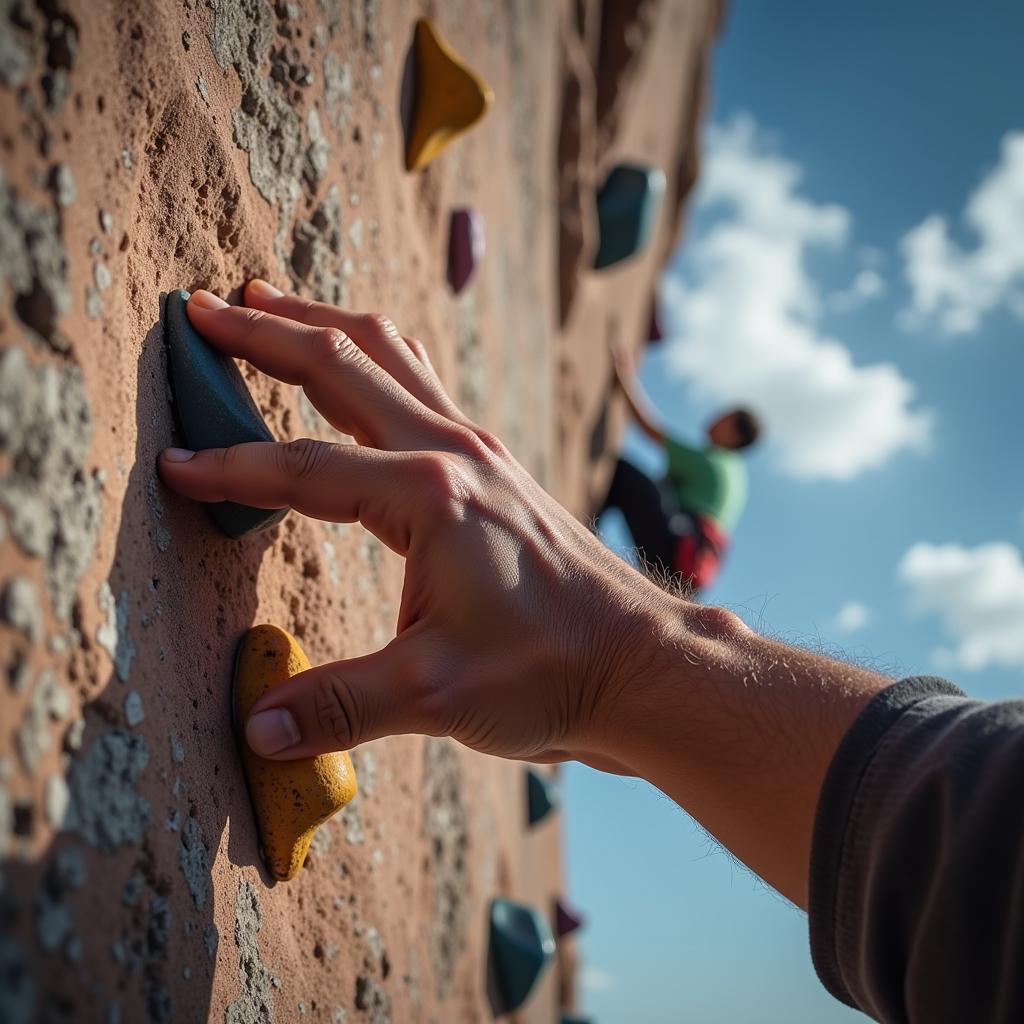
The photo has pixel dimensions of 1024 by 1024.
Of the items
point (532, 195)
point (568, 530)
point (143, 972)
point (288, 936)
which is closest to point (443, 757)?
point (288, 936)

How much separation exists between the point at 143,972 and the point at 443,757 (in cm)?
111

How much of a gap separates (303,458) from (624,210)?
332 centimetres

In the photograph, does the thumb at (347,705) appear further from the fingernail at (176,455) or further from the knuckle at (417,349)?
the knuckle at (417,349)

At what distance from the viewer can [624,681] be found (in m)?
0.94

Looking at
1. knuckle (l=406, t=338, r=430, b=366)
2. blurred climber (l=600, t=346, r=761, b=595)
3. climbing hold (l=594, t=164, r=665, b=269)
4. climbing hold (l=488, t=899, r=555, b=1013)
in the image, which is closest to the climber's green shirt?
blurred climber (l=600, t=346, r=761, b=595)

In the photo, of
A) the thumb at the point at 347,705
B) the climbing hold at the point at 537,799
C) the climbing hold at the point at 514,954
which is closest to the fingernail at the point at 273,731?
the thumb at the point at 347,705

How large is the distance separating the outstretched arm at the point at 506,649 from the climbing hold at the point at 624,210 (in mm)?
3181

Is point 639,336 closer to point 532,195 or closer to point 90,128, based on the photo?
point 532,195

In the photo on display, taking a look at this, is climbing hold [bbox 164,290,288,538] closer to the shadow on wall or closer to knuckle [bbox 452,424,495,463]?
the shadow on wall

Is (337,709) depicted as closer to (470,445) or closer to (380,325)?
(470,445)

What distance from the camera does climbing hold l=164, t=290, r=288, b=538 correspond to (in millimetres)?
944

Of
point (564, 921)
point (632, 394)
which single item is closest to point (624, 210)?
point (632, 394)

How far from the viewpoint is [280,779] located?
98 cm

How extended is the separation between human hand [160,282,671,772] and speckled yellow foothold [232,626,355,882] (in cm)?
5
